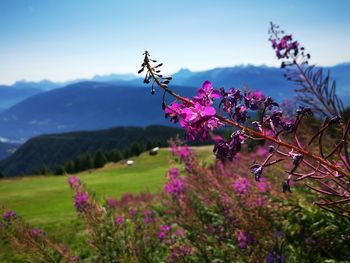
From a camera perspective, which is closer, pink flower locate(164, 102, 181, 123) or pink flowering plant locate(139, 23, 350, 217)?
pink flowering plant locate(139, 23, 350, 217)

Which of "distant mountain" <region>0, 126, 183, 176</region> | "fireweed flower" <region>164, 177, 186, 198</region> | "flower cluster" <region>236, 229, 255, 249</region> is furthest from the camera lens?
"distant mountain" <region>0, 126, 183, 176</region>

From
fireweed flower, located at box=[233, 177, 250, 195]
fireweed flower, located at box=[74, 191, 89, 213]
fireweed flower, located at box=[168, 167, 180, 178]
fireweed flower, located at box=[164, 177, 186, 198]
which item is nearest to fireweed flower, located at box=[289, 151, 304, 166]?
fireweed flower, located at box=[233, 177, 250, 195]

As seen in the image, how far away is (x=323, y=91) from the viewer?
3.71 m

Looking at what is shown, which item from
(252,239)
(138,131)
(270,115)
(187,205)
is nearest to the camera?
(270,115)

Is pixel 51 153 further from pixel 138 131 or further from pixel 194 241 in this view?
pixel 194 241

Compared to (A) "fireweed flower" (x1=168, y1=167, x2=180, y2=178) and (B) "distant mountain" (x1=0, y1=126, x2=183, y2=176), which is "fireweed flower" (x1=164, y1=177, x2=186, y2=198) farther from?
(B) "distant mountain" (x1=0, y1=126, x2=183, y2=176)

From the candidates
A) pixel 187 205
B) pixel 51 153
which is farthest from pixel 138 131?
pixel 187 205

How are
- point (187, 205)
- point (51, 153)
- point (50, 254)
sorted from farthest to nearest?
point (51, 153) → point (187, 205) → point (50, 254)

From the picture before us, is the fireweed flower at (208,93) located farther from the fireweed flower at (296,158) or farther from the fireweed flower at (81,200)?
the fireweed flower at (81,200)

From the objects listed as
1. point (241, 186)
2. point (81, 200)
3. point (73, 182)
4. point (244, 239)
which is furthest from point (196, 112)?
point (73, 182)

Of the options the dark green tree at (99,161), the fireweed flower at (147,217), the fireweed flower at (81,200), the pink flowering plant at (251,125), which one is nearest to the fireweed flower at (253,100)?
the pink flowering plant at (251,125)

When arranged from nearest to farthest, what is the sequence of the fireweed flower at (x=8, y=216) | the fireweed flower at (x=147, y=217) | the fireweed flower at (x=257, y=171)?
1. the fireweed flower at (x=257, y=171)
2. the fireweed flower at (x=8, y=216)
3. the fireweed flower at (x=147, y=217)

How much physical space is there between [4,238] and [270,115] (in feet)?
12.4

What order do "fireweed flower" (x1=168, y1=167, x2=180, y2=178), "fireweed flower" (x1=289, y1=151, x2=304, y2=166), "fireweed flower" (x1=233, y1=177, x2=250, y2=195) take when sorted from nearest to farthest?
"fireweed flower" (x1=289, y1=151, x2=304, y2=166)
"fireweed flower" (x1=233, y1=177, x2=250, y2=195)
"fireweed flower" (x1=168, y1=167, x2=180, y2=178)
